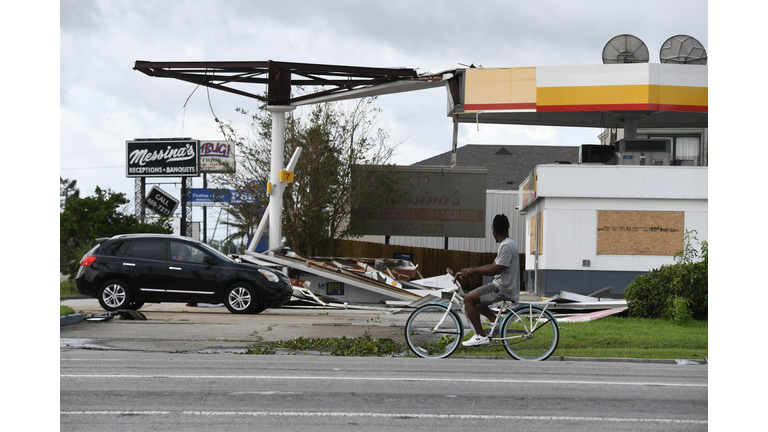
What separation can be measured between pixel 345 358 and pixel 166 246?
26.2ft

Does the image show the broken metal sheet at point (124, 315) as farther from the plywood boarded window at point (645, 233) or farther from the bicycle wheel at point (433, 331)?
the plywood boarded window at point (645, 233)

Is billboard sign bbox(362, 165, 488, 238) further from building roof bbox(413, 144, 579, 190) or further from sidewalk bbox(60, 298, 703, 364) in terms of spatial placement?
building roof bbox(413, 144, 579, 190)

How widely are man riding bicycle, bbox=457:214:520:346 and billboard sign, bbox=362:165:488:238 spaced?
2338cm

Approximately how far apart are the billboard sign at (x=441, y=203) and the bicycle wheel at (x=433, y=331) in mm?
22963

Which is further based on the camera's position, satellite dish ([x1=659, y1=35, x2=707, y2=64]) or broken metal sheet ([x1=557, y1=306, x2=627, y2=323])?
satellite dish ([x1=659, y1=35, x2=707, y2=64])

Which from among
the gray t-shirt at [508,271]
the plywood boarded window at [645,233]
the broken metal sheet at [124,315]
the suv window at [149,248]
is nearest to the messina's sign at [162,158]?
the plywood boarded window at [645,233]

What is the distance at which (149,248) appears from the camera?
58.3ft

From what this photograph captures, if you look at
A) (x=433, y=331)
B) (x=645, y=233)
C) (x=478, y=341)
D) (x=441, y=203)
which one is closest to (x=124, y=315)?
(x=433, y=331)

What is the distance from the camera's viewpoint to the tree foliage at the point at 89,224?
100 ft

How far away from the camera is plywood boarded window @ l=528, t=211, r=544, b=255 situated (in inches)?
1033

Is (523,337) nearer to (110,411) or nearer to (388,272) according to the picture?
(110,411)

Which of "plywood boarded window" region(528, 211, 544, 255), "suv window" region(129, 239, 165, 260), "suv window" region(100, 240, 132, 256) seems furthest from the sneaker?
"plywood boarded window" region(528, 211, 544, 255)
